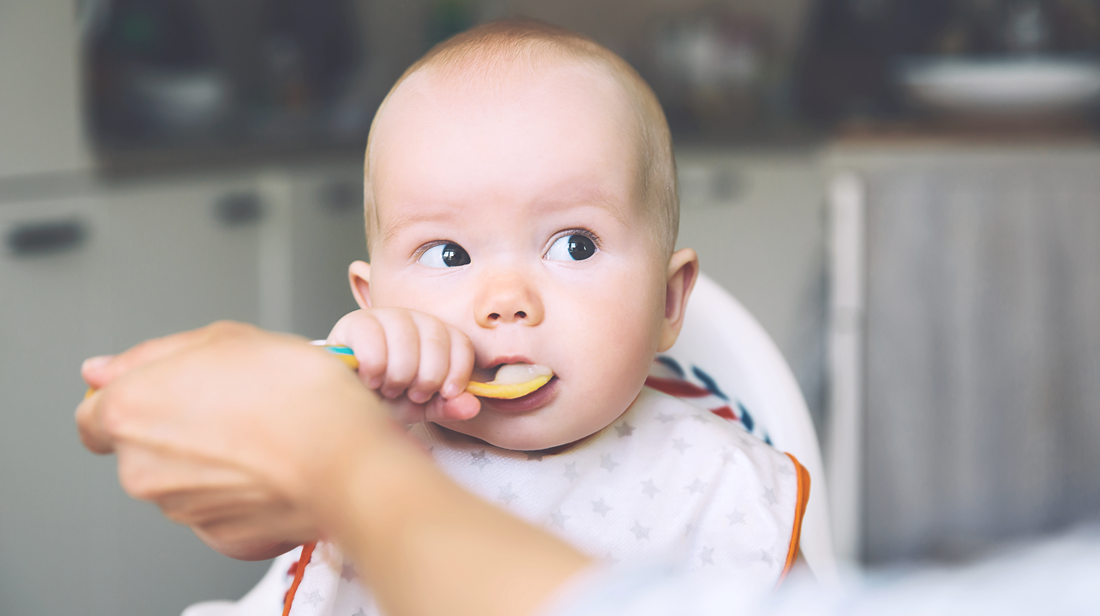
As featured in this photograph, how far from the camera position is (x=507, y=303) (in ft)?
1.65

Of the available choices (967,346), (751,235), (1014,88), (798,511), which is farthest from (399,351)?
(1014,88)

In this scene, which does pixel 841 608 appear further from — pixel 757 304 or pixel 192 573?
pixel 757 304

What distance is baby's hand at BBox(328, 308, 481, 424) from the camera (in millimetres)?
424

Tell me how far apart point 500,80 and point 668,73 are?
1.92 m

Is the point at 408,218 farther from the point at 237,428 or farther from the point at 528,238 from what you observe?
the point at 237,428

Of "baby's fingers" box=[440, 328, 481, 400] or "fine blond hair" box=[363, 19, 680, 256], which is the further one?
"fine blond hair" box=[363, 19, 680, 256]

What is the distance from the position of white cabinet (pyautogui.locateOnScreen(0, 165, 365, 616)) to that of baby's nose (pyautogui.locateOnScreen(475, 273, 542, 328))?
2.95 feet

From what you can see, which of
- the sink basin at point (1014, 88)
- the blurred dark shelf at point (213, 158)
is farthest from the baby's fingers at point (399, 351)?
the sink basin at point (1014, 88)

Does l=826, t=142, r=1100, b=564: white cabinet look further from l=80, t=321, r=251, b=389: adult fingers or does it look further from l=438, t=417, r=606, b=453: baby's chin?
l=80, t=321, r=251, b=389: adult fingers

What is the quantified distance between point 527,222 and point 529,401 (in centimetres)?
11

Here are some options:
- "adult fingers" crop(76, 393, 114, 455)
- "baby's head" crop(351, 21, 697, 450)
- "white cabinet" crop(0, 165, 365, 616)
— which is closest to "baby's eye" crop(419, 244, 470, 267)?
"baby's head" crop(351, 21, 697, 450)

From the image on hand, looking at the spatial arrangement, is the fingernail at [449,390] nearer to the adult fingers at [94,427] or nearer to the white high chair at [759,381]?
the adult fingers at [94,427]

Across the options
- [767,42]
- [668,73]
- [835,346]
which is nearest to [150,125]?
[835,346]

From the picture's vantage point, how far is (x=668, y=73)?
236cm
